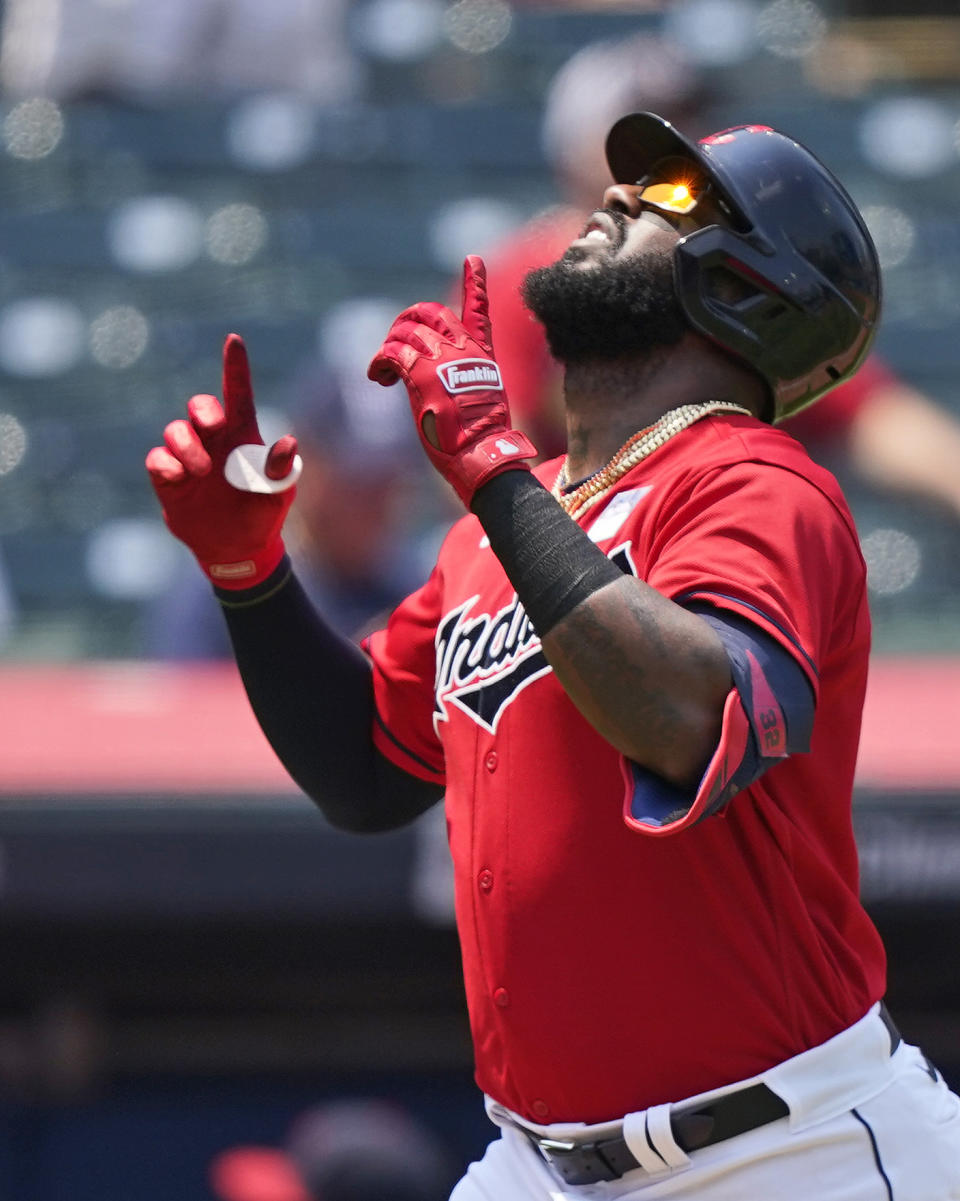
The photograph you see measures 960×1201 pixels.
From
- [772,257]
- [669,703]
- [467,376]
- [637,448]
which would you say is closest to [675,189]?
[772,257]

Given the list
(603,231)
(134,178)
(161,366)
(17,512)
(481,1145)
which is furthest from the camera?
(134,178)

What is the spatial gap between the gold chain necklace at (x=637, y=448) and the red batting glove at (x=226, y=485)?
14.4 inches

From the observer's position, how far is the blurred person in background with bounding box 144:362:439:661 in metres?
4.19

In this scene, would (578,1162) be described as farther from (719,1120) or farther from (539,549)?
(539,549)

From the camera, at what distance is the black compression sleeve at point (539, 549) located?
168 cm

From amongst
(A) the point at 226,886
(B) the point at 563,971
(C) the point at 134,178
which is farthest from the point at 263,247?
(B) the point at 563,971

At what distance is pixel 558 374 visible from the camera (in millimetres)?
3434

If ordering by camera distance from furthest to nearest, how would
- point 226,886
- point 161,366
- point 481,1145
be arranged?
point 161,366, point 481,1145, point 226,886

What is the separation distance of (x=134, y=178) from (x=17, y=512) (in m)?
1.61

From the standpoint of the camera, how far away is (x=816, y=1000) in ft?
6.24

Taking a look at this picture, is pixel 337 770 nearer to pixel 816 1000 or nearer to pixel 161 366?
pixel 816 1000

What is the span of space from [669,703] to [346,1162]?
7.54ft

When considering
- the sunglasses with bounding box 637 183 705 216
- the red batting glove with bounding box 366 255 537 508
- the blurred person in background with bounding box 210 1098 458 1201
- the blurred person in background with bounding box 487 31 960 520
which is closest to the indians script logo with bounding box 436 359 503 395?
the red batting glove with bounding box 366 255 537 508

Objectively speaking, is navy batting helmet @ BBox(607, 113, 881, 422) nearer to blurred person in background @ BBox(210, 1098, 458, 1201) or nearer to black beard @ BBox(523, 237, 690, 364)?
black beard @ BBox(523, 237, 690, 364)
